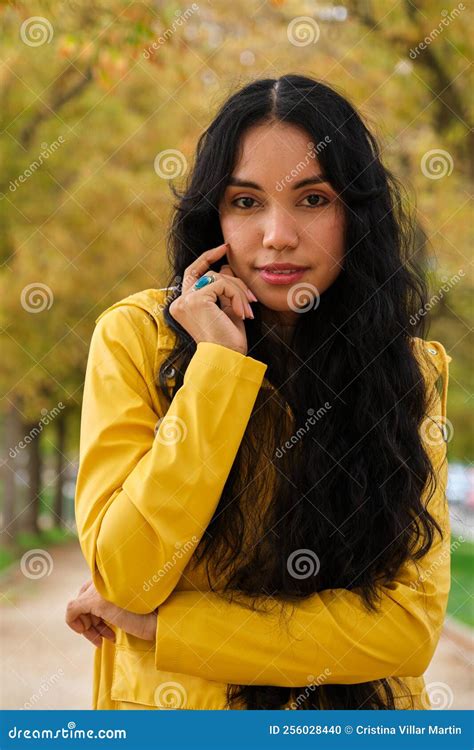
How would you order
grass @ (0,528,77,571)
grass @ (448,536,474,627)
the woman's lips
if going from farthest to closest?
grass @ (0,528,77,571)
grass @ (448,536,474,627)
the woman's lips

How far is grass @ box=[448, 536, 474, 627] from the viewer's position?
1090 centimetres

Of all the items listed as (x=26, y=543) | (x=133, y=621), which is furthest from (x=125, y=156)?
(x=133, y=621)

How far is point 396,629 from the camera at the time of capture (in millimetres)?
2203

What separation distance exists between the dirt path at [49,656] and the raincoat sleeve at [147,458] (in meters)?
5.38

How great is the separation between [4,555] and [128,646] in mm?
13975

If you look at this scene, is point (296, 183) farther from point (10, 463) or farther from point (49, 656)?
point (10, 463)

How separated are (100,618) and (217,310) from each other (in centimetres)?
79

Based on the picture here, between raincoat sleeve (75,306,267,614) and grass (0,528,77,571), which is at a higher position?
raincoat sleeve (75,306,267,614)

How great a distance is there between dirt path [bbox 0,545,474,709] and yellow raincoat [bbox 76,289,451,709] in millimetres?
5089

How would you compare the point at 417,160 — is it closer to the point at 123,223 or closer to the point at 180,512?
the point at 123,223

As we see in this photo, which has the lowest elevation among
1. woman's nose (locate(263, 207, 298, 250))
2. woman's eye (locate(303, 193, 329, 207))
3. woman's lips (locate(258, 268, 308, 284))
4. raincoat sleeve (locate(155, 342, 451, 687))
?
raincoat sleeve (locate(155, 342, 451, 687))


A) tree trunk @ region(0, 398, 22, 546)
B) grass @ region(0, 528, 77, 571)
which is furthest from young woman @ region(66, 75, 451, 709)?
grass @ region(0, 528, 77, 571)

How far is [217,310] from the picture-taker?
2.25 m

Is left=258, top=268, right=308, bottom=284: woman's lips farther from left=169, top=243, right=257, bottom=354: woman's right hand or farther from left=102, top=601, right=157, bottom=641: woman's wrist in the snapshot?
left=102, top=601, right=157, bottom=641: woman's wrist
